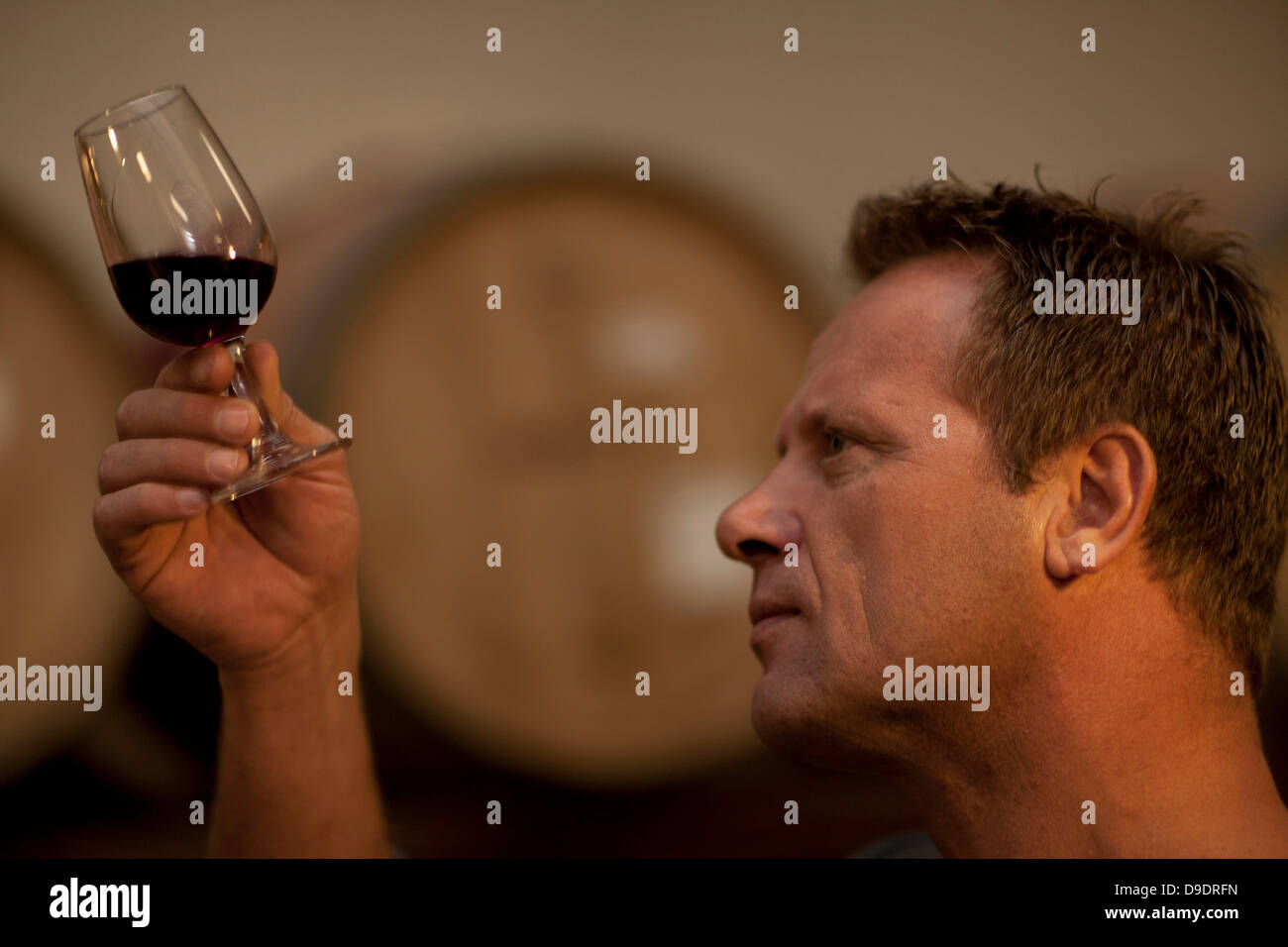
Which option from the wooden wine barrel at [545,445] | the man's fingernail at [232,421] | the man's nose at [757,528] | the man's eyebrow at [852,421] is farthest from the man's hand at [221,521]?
the man's eyebrow at [852,421]

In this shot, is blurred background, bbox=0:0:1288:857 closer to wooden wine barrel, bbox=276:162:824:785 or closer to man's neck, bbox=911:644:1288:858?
wooden wine barrel, bbox=276:162:824:785

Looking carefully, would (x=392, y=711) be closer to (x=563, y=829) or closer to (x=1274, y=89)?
(x=563, y=829)

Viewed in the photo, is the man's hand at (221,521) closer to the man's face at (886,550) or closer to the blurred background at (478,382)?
the blurred background at (478,382)

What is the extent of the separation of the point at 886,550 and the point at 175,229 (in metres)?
0.89

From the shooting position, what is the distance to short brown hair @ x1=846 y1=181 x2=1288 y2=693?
4.31 ft

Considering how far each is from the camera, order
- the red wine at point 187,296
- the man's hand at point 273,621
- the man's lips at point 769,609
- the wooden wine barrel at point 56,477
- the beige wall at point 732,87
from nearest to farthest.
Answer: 1. the red wine at point 187,296
2. the man's hand at point 273,621
3. the man's lips at point 769,609
4. the wooden wine barrel at point 56,477
5. the beige wall at point 732,87

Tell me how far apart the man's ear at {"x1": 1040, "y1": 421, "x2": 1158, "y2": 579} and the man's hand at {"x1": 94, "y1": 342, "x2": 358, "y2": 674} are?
0.87m

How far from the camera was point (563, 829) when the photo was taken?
6.04 ft

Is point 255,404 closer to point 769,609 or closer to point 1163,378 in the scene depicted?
point 769,609

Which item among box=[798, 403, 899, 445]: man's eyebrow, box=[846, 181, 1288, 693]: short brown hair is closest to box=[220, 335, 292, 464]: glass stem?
box=[798, 403, 899, 445]: man's eyebrow

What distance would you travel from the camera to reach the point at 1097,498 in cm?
131

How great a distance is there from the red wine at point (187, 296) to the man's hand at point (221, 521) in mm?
31

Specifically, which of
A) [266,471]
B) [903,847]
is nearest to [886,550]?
[903,847]

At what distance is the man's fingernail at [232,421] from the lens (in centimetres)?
110
